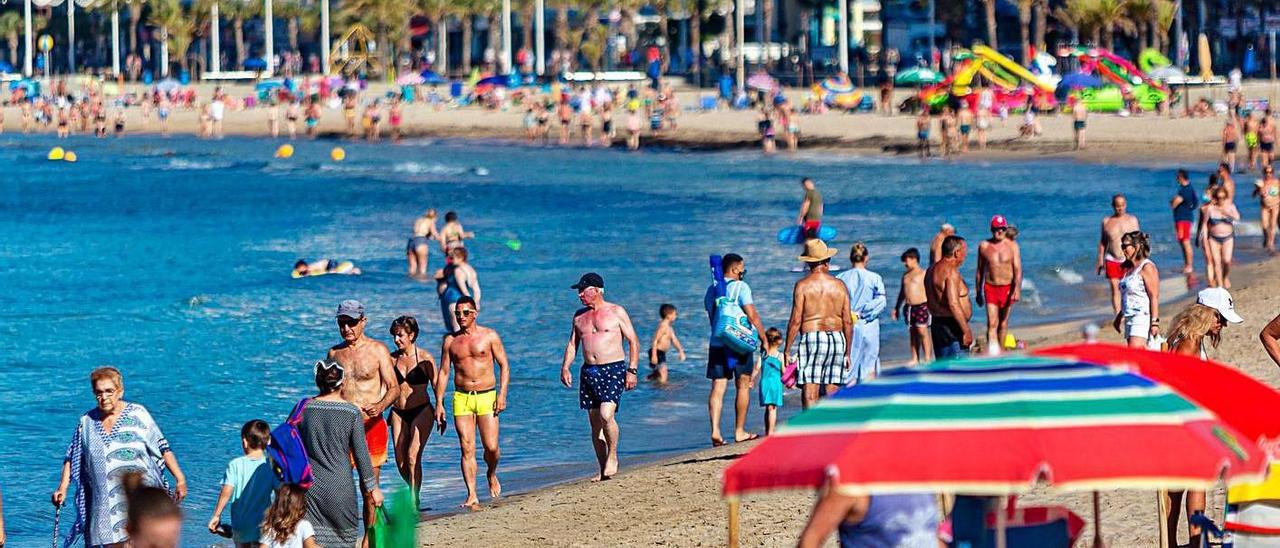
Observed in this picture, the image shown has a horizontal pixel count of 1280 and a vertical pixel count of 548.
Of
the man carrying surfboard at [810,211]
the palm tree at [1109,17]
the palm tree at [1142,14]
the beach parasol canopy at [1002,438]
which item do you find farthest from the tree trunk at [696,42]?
the beach parasol canopy at [1002,438]

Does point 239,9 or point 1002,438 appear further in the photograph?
point 239,9

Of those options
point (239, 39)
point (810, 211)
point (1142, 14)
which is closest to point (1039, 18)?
point (1142, 14)

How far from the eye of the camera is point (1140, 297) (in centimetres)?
1217

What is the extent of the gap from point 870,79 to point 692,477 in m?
60.3

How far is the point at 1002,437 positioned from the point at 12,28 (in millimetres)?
107841

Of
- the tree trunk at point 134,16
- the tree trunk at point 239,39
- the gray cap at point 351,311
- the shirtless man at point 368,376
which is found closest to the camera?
the gray cap at point 351,311

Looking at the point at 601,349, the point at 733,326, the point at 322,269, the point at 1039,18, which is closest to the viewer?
the point at 601,349

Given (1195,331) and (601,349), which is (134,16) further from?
(1195,331)

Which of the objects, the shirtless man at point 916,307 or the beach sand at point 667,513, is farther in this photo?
the shirtless man at point 916,307

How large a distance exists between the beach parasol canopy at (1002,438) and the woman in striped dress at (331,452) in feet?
11.9

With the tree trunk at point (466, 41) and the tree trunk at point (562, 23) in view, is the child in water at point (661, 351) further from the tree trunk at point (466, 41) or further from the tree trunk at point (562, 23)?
the tree trunk at point (466, 41)

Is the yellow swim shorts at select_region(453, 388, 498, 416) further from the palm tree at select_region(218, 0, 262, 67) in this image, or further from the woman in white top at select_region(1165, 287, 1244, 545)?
the palm tree at select_region(218, 0, 262, 67)

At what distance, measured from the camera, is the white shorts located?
12.2 metres

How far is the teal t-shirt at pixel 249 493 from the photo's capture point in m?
7.88
